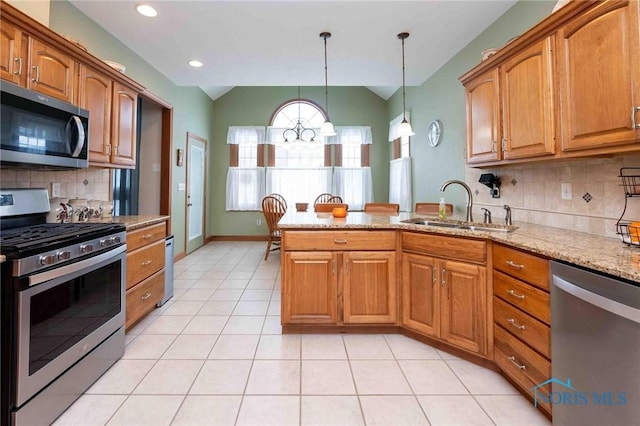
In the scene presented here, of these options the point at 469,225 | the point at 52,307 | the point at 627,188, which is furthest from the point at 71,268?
the point at 627,188

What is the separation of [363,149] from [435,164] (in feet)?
8.57

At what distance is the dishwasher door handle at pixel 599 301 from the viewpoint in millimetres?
1019

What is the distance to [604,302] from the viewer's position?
3.65 ft

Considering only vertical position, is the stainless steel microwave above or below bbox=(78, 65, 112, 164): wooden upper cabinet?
below

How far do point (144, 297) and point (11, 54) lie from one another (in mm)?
1812

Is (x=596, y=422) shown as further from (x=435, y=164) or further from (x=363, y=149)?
(x=363, y=149)

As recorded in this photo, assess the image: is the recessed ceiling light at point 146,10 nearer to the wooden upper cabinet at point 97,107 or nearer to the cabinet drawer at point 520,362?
the wooden upper cabinet at point 97,107

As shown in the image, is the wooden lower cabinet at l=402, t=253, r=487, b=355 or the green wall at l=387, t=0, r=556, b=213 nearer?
the wooden lower cabinet at l=402, t=253, r=487, b=355

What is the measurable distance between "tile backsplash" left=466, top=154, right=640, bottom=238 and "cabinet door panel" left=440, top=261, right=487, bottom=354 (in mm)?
751

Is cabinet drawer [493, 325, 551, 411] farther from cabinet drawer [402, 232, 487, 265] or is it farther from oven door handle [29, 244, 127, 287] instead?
oven door handle [29, 244, 127, 287]

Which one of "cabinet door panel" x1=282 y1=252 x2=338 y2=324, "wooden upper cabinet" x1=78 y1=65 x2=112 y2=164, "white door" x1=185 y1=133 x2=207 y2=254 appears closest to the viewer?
"wooden upper cabinet" x1=78 y1=65 x2=112 y2=164

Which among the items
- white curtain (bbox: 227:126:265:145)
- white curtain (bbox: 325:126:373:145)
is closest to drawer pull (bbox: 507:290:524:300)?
white curtain (bbox: 325:126:373:145)

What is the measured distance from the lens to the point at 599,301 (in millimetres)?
1135

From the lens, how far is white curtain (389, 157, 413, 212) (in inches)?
199
